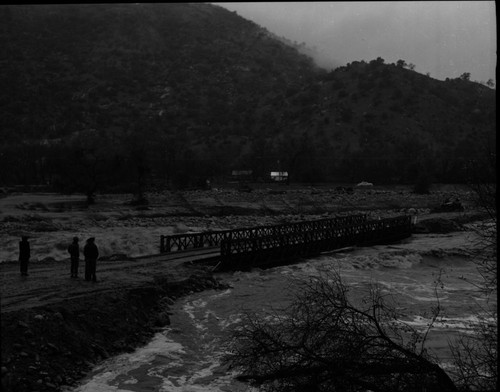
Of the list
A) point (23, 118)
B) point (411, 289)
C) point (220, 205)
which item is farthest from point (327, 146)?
point (411, 289)

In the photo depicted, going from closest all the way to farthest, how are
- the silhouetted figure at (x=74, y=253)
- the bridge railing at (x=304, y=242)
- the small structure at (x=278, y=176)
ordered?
the silhouetted figure at (x=74, y=253) → the bridge railing at (x=304, y=242) → the small structure at (x=278, y=176)

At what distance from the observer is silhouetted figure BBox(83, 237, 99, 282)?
1762cm

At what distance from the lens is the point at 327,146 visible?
126 m

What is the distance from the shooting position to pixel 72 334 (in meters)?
12.9

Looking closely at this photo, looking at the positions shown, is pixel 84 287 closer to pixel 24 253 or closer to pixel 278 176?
pixel 24 253

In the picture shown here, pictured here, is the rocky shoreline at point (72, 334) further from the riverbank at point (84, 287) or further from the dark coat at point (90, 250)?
the dark coat at point (90, 250)

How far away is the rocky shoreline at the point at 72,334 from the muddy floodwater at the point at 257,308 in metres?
0.44

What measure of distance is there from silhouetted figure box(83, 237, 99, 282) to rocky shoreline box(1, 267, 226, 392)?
1767 millimetres

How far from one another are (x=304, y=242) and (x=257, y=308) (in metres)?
15.0

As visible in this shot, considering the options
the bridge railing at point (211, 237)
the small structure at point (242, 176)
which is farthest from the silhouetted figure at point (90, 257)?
the small structure at point (242, 176)

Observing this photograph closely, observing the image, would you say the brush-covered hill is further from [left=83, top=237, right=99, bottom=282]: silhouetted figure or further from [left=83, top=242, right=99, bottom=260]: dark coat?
[left=83, top=242, right=99, bottom=260]: dark coat

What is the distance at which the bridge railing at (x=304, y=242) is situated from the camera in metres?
27.5

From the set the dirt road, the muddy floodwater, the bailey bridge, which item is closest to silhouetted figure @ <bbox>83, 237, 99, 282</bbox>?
the dirt road

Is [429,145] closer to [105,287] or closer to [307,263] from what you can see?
[307,263]
